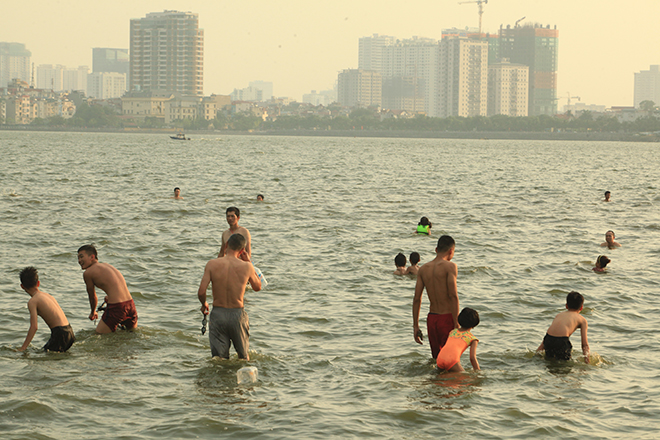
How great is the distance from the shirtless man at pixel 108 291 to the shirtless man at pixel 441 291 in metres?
4.86

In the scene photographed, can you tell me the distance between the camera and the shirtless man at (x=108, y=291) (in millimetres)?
11633

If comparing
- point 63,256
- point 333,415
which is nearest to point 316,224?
point 63,256

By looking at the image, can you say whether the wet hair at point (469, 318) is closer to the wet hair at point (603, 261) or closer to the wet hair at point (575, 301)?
the wet hair at point (575, 301)

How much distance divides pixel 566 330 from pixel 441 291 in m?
2.27

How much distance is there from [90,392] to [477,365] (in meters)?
5.35

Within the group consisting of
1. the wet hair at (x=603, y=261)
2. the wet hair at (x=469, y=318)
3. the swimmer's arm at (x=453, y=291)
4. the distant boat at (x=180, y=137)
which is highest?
the distant boat at (x=180, y=137)

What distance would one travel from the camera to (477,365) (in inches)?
418

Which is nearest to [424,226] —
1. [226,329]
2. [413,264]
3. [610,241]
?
[610,241]

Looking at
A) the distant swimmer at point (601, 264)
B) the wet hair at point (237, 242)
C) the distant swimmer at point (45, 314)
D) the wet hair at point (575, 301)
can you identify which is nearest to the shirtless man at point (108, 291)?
the distant swimmer at point (45, 314)

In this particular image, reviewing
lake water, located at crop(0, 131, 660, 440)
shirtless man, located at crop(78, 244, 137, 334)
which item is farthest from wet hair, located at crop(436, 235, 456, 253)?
shirtless man, located at crop(78, 244, 137, 334)

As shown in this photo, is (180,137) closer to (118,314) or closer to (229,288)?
(118,314)

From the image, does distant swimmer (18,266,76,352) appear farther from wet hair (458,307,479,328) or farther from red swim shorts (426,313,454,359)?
wet hair (458,307,479,328)

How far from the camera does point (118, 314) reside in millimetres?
12344

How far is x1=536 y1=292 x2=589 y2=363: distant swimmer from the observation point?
11148 millimetres
